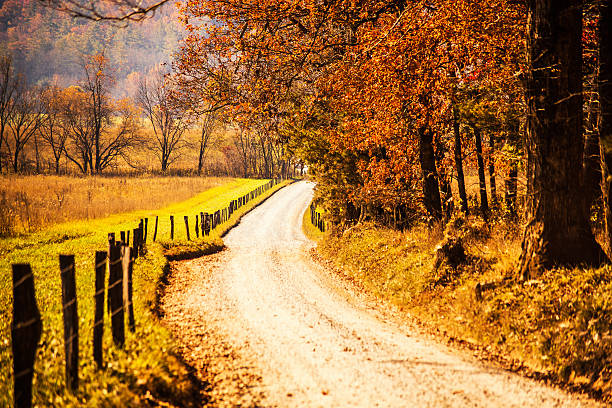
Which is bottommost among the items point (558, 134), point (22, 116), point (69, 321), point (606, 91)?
point (69, 321)

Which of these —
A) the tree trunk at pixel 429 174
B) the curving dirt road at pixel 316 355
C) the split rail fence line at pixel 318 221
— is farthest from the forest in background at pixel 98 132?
the curving dirt road at pixel 316 355

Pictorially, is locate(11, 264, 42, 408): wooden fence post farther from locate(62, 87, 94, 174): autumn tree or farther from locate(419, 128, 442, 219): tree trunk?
locate(62, 87, 94, 174): autumn tree

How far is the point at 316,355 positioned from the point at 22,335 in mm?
4180

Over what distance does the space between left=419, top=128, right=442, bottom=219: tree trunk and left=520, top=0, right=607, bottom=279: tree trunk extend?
598 cm

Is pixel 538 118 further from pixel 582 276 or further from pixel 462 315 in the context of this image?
pixel 462 315

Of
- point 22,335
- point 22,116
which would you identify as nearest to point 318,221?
point 22,335

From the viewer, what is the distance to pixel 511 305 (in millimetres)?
7070

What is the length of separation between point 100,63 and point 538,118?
66.1 meters

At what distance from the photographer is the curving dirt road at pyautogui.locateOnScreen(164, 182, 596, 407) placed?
5184 millimetres

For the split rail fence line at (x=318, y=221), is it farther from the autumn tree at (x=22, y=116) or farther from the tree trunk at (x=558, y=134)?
the autumn tree at (x=22, y=116)

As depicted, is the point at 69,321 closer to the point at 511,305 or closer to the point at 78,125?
the point at 511,305

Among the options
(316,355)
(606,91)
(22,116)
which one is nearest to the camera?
(316,355)

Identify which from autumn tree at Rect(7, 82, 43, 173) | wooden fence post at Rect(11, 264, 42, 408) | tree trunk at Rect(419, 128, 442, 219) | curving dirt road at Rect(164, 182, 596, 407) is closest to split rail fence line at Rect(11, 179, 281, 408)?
wooden fence post at Rect(11, 264, 42, 408)

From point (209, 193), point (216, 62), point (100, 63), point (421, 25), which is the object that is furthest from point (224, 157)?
point (421, 25)
